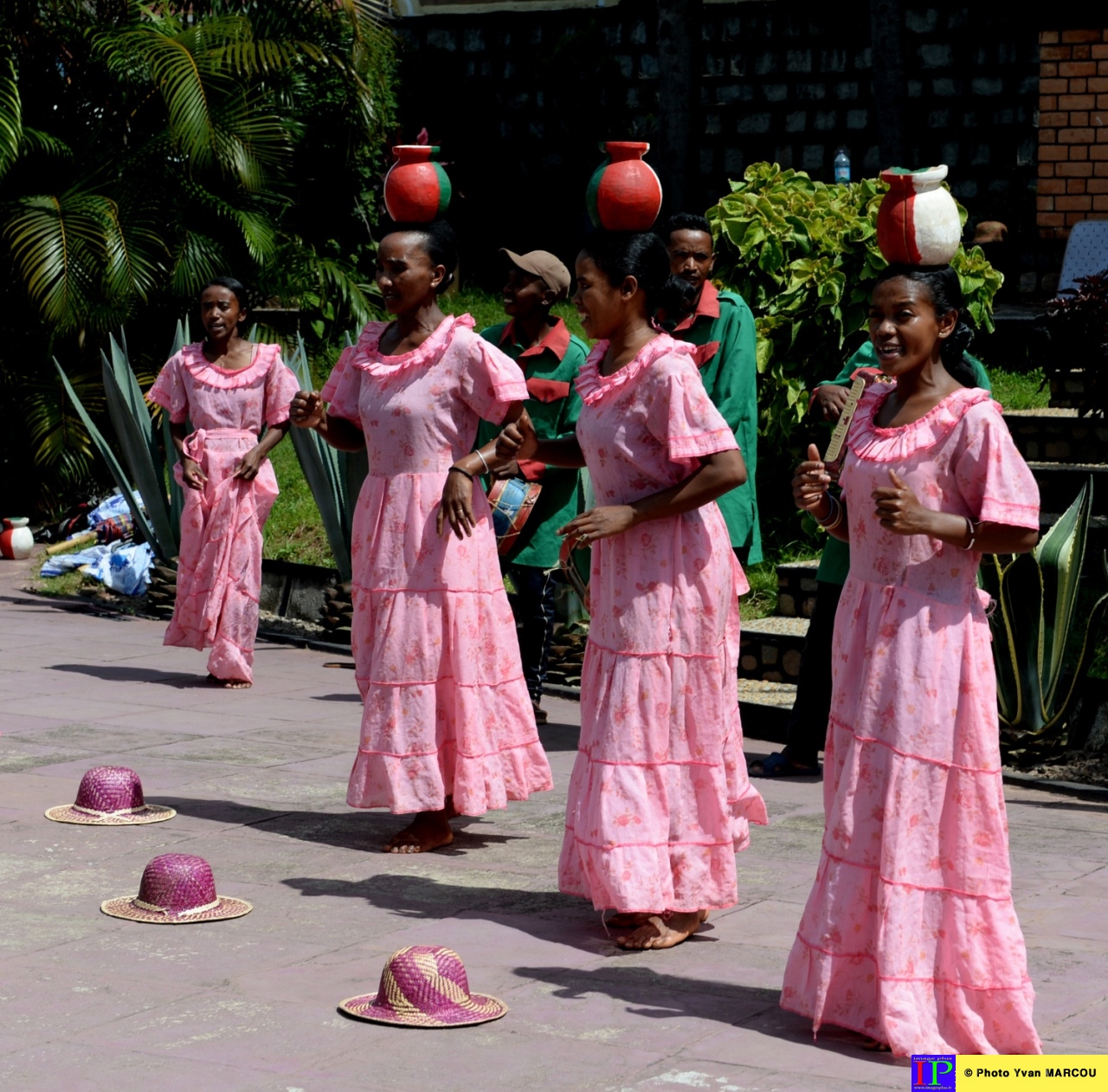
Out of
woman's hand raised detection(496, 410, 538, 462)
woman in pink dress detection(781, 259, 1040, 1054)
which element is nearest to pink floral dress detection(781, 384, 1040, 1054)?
woman in pink dress detection(781, 259, 1040, 1054)

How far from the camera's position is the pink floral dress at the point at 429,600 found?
19.9 feet

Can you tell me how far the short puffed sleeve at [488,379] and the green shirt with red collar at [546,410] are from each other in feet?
4.98

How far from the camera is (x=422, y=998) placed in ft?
14.4

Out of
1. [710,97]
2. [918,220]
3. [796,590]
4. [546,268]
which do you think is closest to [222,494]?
[546,268]

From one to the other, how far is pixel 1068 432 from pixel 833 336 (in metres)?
1.42

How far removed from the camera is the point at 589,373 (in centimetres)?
522

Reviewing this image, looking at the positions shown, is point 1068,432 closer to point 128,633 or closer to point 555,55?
point 128,633

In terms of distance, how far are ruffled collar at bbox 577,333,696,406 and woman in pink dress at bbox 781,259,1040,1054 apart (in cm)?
83

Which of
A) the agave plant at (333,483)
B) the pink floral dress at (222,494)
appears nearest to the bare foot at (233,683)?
the pink floral dress at (222,494)

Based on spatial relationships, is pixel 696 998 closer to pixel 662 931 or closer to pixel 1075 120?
pixel 662 931

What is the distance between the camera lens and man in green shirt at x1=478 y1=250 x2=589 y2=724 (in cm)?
766

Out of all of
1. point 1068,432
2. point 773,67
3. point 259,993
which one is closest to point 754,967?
point 259,993

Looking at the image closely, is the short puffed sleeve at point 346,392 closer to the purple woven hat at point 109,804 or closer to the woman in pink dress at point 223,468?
the purple woven hat at point 109,804

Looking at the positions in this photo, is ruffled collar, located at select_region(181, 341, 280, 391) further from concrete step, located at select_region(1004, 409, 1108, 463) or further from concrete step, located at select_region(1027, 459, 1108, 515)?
concrete step, located at select_region(1004, 409, 1108, 463)
